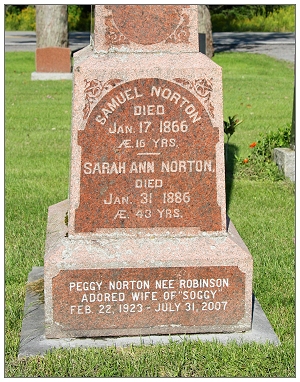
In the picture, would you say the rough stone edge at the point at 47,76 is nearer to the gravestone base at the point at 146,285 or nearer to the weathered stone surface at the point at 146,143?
the weathered stone surface at the point at 146,143

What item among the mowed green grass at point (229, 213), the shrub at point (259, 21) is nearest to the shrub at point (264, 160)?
the mowed green grass at point (229, 213)

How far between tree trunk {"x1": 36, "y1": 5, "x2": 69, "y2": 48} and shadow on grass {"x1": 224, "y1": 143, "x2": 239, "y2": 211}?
31.7 feet

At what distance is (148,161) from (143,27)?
814 millimetres

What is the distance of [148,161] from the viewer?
13.9 feet

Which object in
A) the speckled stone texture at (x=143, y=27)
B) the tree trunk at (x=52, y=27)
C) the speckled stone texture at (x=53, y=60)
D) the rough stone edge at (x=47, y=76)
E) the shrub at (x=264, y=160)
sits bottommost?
the shrub at (x=264, y=160)

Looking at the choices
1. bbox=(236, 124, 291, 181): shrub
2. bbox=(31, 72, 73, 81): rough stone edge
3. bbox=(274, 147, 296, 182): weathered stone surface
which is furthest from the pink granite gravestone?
bbox=(31, 72, 73, 81): rough stone edge

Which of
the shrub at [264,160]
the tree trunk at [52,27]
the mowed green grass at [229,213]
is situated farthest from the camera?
the tree trunk at [52,27]

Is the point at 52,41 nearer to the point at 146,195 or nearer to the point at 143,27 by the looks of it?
the point at 143,27

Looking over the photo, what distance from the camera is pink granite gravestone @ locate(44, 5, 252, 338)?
4.20 m

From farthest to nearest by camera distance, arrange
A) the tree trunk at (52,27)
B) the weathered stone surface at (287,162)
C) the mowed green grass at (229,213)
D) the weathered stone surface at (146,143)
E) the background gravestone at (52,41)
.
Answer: the tree trunk at (52,27), the background gravestone at (52,41), the weathered stone surface at (287,162), the weathered stone surface at (146,143), the mowed green grass at (229,213)

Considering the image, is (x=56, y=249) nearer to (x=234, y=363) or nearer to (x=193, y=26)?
(x=234, y=363)

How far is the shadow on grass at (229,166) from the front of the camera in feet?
24.7

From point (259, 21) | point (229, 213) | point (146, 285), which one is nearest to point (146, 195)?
point (146, 285)

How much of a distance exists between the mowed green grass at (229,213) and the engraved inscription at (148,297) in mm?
224
